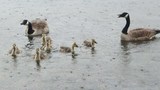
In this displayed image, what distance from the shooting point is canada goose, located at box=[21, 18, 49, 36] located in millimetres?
21828

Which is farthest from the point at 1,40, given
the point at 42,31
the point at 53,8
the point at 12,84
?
the point at 53,8

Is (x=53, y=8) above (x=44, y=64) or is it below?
above

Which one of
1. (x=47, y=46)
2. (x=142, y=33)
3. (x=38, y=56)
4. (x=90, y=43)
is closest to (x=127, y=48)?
(x=90, y=43)

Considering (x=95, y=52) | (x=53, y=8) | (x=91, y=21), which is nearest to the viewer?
(x=95, y=52)

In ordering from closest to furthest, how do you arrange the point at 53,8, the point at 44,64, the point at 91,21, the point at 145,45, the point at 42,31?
the point at 44,64 → the point at 145,45 → the point at 42,31 → the point at 91,21 → the point at 53,8

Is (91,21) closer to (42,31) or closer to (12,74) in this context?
(42,31)

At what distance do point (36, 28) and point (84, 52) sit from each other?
4.78m

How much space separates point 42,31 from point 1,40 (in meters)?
2.29

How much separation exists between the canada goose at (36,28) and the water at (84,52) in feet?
1.09

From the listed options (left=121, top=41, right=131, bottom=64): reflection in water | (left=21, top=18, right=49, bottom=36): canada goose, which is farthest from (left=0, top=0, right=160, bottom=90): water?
(left=21, top=18, right=49, bottom=36): canada goose

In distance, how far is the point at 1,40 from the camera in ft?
66.8

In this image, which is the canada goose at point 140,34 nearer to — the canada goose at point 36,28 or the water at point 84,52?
the water at point 84,52

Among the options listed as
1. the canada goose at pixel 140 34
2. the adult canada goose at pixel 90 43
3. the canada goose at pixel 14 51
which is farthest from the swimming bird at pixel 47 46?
the canada goose at pixel 140 34

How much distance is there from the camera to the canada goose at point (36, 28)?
21828mm
